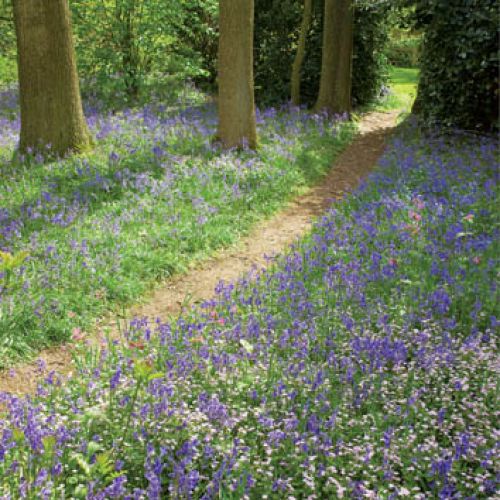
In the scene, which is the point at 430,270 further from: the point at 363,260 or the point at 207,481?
the point at 207,481

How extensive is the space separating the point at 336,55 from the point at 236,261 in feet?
36.1

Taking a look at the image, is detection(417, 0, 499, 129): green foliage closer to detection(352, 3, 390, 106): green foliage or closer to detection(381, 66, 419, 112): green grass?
detection(381, 66, 419, 112): green grass

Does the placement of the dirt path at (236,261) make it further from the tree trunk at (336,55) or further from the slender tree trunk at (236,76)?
the tree trunk at (336,55)

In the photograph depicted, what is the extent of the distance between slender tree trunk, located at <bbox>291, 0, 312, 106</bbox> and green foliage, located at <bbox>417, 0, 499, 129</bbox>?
4.01 meters

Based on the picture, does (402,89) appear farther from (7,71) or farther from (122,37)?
(7,71)

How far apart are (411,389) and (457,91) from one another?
10.4 meters

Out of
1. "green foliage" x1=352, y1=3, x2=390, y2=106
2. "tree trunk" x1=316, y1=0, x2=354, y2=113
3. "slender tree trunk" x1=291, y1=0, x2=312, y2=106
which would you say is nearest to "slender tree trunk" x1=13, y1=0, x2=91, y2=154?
"tree trunk" x1=316, y1=0, x2=354, y2=113

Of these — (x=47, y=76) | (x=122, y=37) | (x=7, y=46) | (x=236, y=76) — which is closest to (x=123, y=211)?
(x=47, y=76)

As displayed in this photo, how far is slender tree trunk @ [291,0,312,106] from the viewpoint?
16719 mm

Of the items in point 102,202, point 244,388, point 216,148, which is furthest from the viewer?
point 216,148

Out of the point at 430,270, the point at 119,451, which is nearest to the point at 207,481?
the point at 119,451

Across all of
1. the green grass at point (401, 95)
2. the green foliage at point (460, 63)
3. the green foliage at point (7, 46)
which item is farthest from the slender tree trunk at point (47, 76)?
the green foliage at point (7, 46)

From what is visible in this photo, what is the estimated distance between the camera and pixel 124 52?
15.6 m

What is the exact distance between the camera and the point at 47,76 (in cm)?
964
